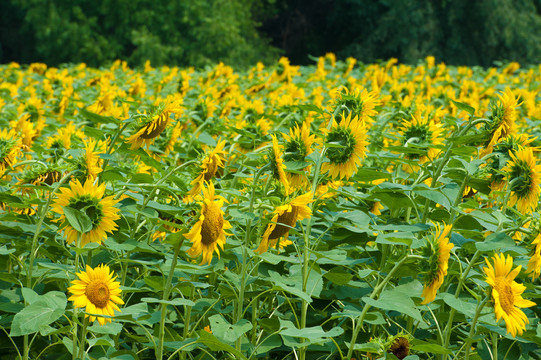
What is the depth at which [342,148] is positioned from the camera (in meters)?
2.12

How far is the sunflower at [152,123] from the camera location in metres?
2.14

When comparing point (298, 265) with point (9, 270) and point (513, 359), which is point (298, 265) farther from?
point (9, 270)

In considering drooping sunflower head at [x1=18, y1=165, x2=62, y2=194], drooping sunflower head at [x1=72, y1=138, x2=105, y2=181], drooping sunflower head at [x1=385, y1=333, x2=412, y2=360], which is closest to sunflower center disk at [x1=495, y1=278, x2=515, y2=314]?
drooping sunflower head at [x1=385, y1=333, x2=412, y2=360]

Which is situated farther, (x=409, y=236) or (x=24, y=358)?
(x=24, y=358)

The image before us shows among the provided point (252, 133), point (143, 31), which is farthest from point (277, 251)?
point (143, 31)

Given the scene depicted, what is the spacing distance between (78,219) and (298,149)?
71 centimetres

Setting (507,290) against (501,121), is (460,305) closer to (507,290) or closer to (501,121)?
(507,290)

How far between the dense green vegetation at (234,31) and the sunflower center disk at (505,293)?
1402 centimetres

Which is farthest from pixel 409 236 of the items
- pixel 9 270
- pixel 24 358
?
pixel 9 270

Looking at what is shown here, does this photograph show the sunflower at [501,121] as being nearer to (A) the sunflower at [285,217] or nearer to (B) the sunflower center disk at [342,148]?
(B) the sunflower center disk at [342,148]

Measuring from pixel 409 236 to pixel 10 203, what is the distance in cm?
118

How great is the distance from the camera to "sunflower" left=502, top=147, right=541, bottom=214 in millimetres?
2010

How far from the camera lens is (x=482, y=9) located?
17.6m

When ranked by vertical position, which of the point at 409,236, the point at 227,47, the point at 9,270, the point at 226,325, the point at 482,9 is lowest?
the point at 227,47
